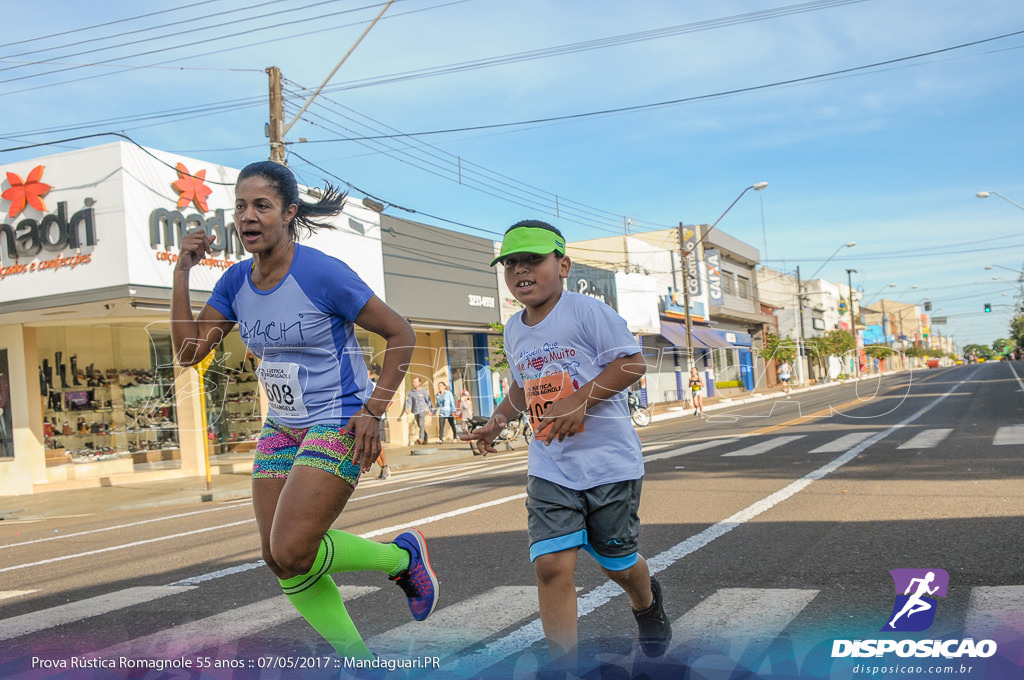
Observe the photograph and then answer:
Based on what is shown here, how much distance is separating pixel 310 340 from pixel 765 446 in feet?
40.0

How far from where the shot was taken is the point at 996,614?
4.03 metres

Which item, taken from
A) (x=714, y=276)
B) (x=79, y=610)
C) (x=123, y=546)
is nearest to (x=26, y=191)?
(x=123, y=546)

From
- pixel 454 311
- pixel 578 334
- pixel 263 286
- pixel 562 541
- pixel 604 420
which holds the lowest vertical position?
pixel 562 541

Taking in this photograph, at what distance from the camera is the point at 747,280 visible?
67.7m

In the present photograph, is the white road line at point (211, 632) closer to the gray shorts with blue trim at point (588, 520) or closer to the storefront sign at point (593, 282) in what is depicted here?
the gray shorts with blue trim at point (588, 520)

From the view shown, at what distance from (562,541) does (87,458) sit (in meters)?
17.9

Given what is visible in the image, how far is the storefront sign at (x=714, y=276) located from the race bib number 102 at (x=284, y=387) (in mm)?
52906

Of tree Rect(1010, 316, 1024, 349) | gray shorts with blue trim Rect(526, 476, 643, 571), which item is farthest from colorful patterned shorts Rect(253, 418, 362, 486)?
tree Rect(1010, 316, 1024, 349)

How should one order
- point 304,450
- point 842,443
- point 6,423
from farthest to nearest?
point 6,423 < point 842,443 < point 304,450

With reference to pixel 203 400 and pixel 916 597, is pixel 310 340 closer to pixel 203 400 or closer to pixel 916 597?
pixel 916 597

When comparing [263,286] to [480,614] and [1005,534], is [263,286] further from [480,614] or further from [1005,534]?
[1005,534]

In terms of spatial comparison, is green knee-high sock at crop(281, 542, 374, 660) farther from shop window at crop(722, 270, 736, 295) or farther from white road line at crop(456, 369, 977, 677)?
shop window at crop(722, 270, 736, 295)

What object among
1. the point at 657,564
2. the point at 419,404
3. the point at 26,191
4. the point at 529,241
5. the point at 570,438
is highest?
the point at 26,191

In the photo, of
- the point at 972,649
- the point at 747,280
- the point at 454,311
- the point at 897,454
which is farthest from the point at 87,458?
the point at 747,280
